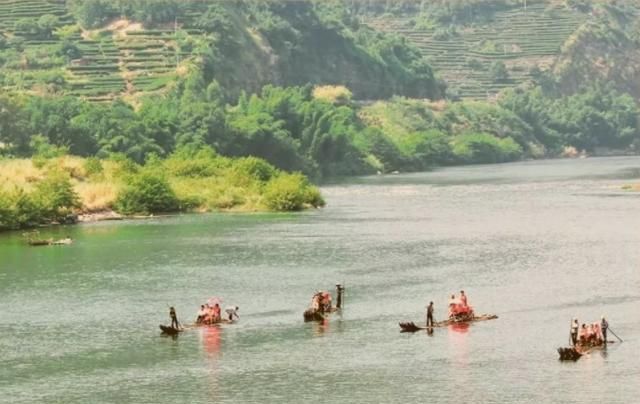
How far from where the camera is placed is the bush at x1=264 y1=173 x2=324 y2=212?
144 metres

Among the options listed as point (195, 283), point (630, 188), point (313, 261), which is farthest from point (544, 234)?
point (630, 188)

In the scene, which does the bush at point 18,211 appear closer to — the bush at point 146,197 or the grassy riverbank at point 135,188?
the grassy riverbank at point 135,188

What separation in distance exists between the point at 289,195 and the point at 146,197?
1269cm

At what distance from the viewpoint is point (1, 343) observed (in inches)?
2992

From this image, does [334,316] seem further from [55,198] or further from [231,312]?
[55,198]

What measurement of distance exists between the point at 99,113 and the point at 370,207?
4884cm

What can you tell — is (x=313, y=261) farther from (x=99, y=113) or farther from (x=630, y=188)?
(x=99, y=113)

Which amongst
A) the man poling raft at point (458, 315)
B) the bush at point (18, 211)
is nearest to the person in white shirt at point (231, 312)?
the man poling raft at point (458, 315)

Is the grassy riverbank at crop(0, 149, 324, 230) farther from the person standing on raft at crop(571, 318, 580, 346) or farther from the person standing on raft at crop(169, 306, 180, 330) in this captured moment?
the person standing on raft at crop(571, 318, 580, 346)

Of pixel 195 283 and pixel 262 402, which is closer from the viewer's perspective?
pixel 262 402

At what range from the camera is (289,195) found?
144 m

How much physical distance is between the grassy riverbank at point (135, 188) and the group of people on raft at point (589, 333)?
206 feet

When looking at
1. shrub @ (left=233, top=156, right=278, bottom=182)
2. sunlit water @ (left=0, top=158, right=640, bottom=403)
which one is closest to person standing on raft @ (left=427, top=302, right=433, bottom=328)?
sunlit water @ (left=0, top=158, right=640, bottom=403)

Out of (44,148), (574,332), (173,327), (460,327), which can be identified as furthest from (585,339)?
(44,148)
